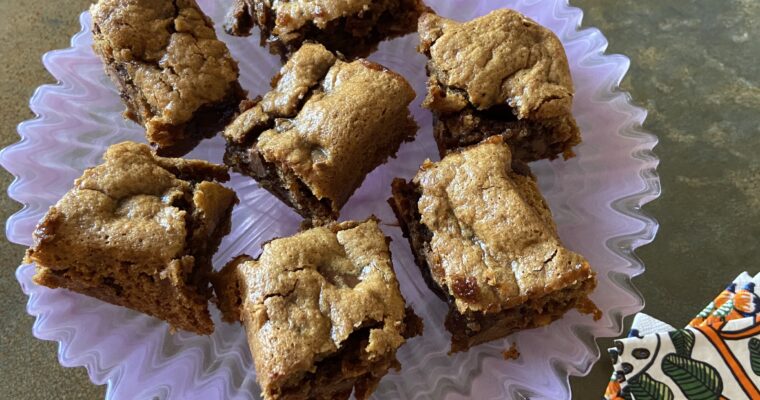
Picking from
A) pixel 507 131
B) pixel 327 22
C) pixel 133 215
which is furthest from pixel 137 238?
pixel 507 131

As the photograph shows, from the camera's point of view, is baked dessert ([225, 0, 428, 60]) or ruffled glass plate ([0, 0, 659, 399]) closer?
ruffled glass plate ([0, 0, 659, 399])

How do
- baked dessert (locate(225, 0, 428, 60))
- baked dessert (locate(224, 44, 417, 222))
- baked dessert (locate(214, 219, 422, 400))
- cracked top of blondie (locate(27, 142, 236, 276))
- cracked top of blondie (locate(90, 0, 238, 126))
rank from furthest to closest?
baked dessert (locate(225, 0, 428, 60))
cracked top of blondie (locate(90, 0, 238, 126))
baked dessert (locate(224, 44, 417, 222))
cracked top of blondie (locate(27, 142, 236, 276))
baked dessert (locate(214, 219, 422, 400))

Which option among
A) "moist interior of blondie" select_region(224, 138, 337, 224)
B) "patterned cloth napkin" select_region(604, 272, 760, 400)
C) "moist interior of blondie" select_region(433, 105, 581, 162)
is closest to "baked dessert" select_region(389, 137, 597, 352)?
"moist interior of blondie" select_region(433, 105, 581, 162)

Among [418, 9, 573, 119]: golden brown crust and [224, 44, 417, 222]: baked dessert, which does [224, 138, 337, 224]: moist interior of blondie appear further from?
[418, 9, 573, 119]: golden brown crust

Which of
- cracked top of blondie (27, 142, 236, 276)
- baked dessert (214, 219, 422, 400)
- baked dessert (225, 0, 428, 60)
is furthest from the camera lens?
baked dessert (225, 0, 428, 60)

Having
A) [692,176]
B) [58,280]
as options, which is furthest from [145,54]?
[692,176]

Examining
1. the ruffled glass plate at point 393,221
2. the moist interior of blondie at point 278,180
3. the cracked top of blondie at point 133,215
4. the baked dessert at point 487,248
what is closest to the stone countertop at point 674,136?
the ruffled glass plate at point 393,221

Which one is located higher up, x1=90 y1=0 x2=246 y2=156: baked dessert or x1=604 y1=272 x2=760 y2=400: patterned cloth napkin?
x1=90 y1=0 x2=246 y2=156: baked dessert

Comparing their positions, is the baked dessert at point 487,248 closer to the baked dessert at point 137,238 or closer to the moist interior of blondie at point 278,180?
the moist interior of blondie at point 278,180
